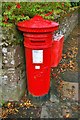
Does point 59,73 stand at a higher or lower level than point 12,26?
lower

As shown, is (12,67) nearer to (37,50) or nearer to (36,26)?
(37,50)

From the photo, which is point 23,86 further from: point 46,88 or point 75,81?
point 75,81

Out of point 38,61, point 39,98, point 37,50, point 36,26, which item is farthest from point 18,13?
point 39,98

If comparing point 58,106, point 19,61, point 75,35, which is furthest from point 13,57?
point 75,35

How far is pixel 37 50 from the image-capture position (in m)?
3.52

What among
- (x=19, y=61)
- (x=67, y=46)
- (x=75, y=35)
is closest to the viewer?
(x=19, y=61)

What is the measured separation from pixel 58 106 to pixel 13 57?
1198 mm

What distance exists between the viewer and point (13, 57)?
3619 millimetres

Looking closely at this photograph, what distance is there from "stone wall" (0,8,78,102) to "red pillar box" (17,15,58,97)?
0.48 ft

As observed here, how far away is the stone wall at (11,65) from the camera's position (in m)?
3.57

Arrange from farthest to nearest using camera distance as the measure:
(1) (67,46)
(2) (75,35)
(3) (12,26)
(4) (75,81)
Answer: (2) (75,35), (1) (67,46), (4) (75,81), (3) (12,26)

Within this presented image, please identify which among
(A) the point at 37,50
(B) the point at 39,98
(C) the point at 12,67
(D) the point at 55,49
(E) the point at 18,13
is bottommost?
(B) the point at 39,98

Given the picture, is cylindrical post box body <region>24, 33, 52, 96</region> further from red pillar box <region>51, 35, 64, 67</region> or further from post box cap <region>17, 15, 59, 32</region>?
red pillar box <region>51, 35, 64, 67</region>

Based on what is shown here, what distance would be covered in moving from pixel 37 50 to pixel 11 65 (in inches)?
20.6
